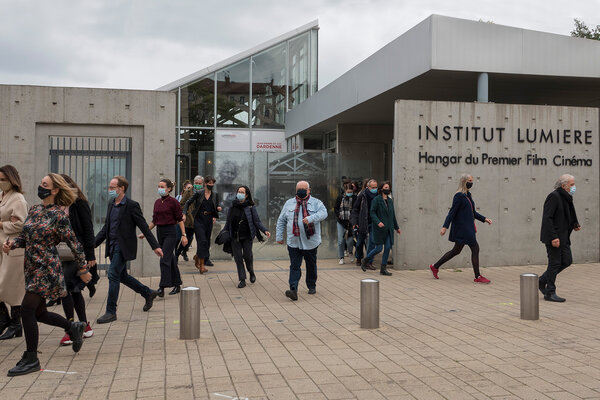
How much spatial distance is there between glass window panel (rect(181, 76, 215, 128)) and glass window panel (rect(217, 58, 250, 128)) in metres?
0.34

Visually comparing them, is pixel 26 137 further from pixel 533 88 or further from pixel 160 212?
pixel 533 88

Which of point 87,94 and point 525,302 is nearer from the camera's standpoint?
point 525,302

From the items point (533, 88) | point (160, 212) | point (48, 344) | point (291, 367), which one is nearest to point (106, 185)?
point (160, 212)

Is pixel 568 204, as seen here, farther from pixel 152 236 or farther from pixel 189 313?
pixel 152 236

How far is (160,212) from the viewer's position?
29.7 feet

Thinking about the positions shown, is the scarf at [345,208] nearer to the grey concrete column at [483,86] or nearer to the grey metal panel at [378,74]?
the grey metal panel at [378,74]

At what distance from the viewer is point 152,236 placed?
7.56 m

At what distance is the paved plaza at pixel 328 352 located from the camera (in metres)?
4.78

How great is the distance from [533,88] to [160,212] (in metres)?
10.5

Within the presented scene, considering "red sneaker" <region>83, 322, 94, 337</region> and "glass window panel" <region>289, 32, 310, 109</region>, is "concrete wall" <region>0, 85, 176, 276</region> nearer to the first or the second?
"red sneaker" <region>83, 322, 94, 337</region>

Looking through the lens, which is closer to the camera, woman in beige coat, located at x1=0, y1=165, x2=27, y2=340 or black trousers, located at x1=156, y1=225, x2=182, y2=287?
woman in beige coat, located at x1=0, y1=165, x2=27, y2=340

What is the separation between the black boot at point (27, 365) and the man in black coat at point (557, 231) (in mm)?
6861

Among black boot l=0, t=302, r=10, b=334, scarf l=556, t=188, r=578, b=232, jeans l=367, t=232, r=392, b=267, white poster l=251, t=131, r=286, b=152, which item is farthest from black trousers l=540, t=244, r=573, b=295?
white poster l=251, t=131, r=286, b=152

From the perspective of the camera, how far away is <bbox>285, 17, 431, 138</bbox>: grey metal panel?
493 inches
